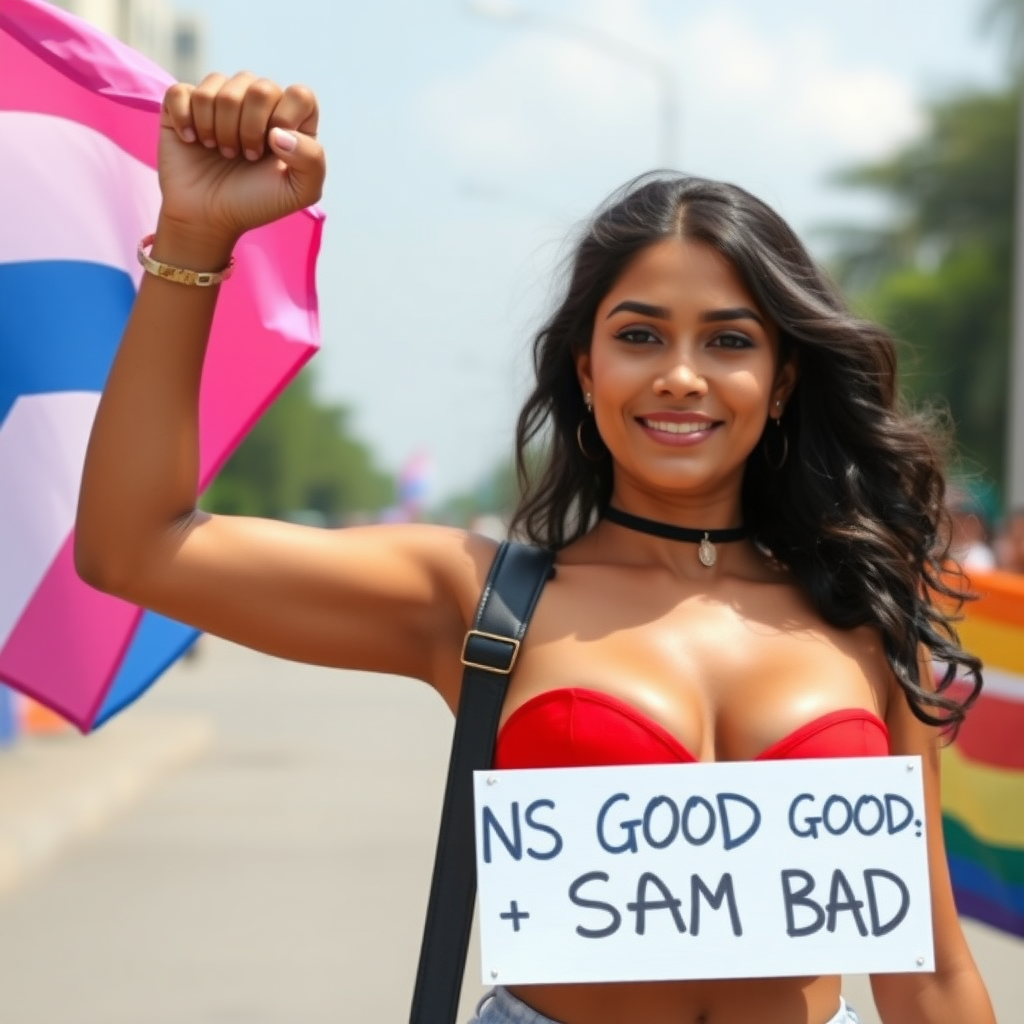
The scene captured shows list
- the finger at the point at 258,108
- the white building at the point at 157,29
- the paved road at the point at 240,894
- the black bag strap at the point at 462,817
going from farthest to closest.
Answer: the white building at the point at 157,29
the paved road at the point at 240,894
the black bag strap at the point at 462,817
the finger at the point at 258,108

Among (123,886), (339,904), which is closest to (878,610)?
(339,904)

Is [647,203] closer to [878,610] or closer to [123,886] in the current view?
[878,610]

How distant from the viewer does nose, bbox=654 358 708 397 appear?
2.71m

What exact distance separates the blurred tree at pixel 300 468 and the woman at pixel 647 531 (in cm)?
5872

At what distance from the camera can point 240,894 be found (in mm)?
8984

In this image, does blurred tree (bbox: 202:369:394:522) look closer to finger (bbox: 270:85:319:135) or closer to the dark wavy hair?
the dark wavy hair

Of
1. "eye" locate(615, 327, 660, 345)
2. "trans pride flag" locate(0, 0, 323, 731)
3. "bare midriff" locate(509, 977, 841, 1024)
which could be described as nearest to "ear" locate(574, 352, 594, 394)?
"eye" locate(615, 327, 660, 345)

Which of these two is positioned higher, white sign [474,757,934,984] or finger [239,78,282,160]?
finger [239,78,282,160]

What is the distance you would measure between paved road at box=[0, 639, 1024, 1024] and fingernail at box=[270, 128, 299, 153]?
4.64 m

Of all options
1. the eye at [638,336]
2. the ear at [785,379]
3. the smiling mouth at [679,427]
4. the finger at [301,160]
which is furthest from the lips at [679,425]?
the finger at [301,160]

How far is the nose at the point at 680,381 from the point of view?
2.71 metres

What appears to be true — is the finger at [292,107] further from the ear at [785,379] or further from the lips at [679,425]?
the ear at [785,379]

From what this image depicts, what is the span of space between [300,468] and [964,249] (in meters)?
67.9

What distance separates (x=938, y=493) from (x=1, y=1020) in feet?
15.2
